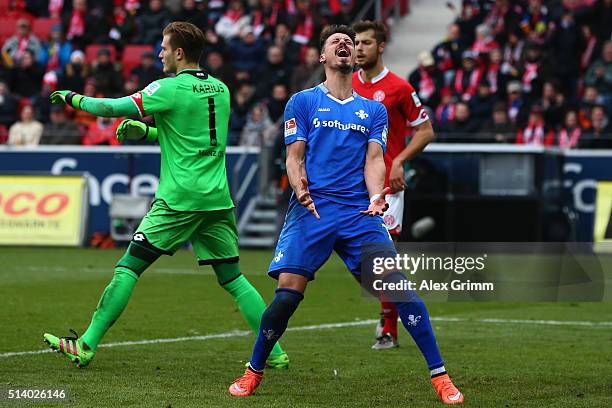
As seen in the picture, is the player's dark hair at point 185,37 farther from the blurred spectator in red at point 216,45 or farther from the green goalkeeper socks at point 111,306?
the blurred spectator in red at point 216,45

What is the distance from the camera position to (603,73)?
2288cm

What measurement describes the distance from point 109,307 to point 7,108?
17.2 m

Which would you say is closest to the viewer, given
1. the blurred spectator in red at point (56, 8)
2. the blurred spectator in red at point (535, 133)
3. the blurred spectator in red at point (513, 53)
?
the blurred spectator in red at point (535, 133)

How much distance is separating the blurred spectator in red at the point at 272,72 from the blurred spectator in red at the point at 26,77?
5041mm

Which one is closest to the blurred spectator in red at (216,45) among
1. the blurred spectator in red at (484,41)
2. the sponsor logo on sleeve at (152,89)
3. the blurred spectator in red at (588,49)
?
the blurred spectator in red at (484,41)

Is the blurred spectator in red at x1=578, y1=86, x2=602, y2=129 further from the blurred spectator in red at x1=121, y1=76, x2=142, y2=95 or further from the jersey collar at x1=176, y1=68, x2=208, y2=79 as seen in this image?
the jersey collar at x1=176, y1=68, x2=208, y2=79

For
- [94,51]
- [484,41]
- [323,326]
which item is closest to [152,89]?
[323,326]

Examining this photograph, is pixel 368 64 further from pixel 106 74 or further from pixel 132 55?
pixel 132 55

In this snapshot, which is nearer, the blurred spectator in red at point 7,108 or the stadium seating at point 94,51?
the blurred spectator in red at point 7,108

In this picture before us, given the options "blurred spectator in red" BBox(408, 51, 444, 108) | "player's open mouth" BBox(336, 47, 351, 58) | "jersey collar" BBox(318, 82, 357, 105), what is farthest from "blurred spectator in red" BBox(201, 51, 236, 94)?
"player's open mouth" BBox(336, 47, 351, 58)

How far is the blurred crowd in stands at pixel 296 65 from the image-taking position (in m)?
22.4

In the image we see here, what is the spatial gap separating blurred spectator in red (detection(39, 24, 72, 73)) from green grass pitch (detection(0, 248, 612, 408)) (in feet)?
40.9

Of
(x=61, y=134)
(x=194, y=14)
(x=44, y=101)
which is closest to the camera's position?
(x=61, y=134)

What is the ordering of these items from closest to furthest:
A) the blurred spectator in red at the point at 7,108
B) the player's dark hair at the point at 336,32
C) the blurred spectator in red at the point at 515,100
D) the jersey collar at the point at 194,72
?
the player's dark hair at the point at 336,32 < the jersey collar at the point at 194,72 < the blurred spectator in red at the point at 515,100 < the blurred spectator in red at the point at 7,108
